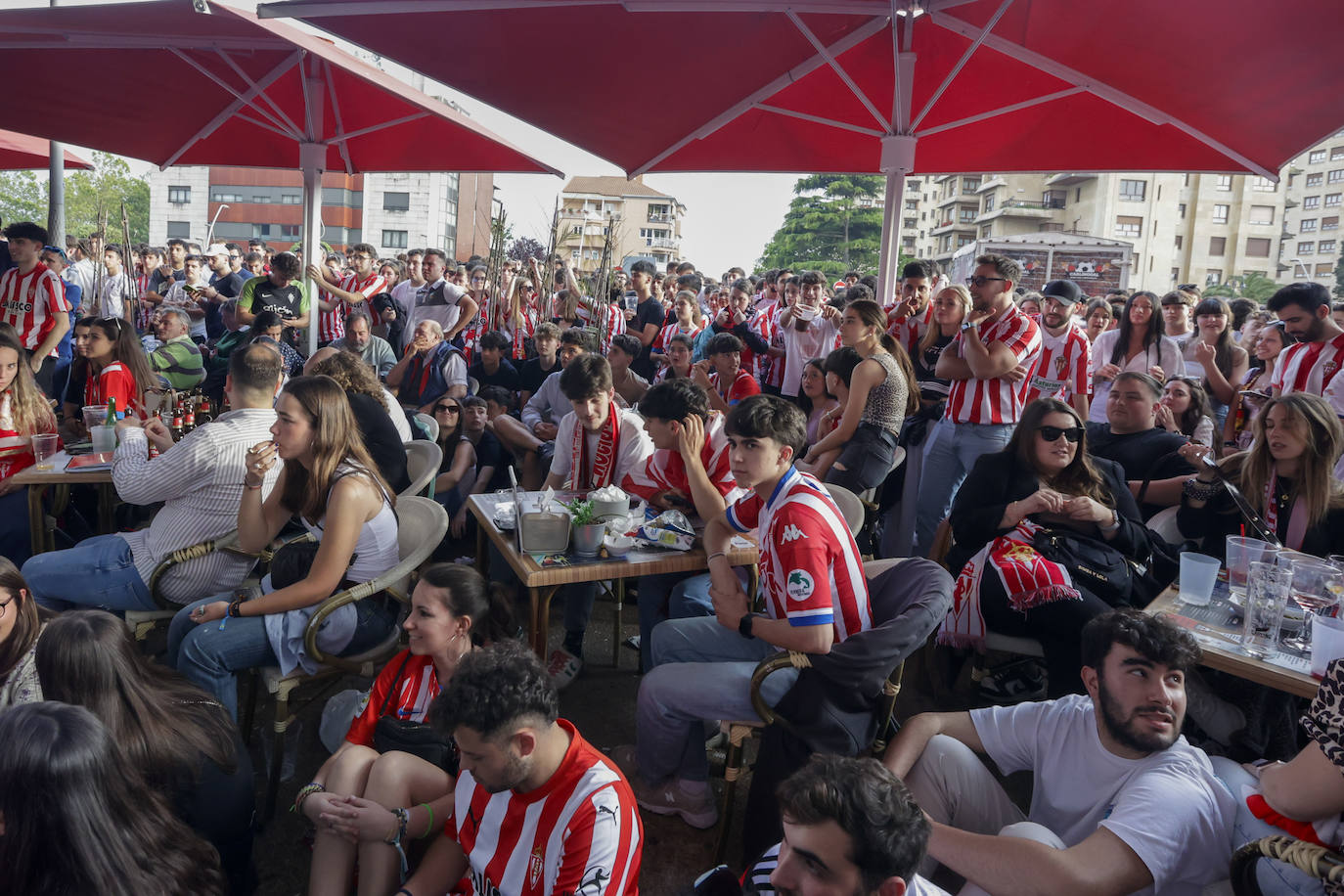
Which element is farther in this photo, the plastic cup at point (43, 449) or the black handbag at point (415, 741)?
the plastic cup at point (43, 449)

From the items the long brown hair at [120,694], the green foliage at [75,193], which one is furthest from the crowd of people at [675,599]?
the green foliage at [75,193]

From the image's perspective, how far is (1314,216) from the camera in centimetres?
6281

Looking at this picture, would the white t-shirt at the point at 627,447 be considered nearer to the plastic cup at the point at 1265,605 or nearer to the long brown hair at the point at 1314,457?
the plastic cup at the point at 1265,605

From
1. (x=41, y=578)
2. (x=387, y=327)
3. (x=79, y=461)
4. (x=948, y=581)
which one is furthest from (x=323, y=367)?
(x=387, y=327)

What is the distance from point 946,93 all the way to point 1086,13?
50.3 inches

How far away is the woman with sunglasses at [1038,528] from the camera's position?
3088 mm

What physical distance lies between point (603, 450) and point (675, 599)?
865mm

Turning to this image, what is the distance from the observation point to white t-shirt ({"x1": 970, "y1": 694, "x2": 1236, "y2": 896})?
67.2 inches

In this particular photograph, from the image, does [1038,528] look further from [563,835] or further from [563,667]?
[563,835]

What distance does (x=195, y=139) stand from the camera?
745 cm

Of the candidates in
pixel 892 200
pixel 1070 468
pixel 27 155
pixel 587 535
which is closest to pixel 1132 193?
pixel 892 200

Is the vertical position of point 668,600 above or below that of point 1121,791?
below

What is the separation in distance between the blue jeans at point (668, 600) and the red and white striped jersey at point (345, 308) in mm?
5121

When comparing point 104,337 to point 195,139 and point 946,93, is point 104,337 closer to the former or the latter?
point 195,139
